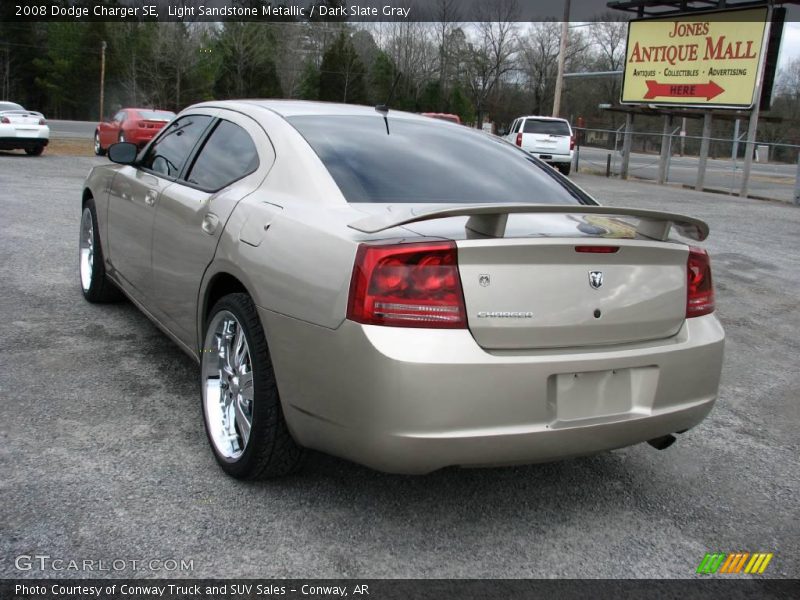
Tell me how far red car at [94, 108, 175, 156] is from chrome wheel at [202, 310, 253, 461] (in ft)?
56.2

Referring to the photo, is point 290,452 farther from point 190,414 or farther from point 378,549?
point 190,414

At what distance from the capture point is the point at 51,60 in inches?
2488

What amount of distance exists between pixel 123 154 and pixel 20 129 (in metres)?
16.4

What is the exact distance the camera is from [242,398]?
3146 millimetres

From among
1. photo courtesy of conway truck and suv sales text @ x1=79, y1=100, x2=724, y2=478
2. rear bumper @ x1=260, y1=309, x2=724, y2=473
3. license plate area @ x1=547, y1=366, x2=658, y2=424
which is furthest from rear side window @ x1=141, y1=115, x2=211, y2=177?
license plate area @ x1=547, y1=366, x2=658, y2=424

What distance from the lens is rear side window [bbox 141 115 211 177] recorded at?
417cm

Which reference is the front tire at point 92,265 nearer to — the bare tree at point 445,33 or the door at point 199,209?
the door at point 199,209

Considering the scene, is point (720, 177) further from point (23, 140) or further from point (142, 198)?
point (142, 198)

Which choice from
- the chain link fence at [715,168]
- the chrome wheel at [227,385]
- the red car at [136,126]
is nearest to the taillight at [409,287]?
the chrome wheel at [227,385]

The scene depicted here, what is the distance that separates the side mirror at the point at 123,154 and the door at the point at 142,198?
6 centimetres

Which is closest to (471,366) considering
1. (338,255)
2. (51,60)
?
(338,255)

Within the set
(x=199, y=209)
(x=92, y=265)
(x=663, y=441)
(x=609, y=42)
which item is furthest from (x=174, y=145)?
(x=609, y=42)

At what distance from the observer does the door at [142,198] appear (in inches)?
165

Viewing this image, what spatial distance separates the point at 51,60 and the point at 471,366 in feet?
230
